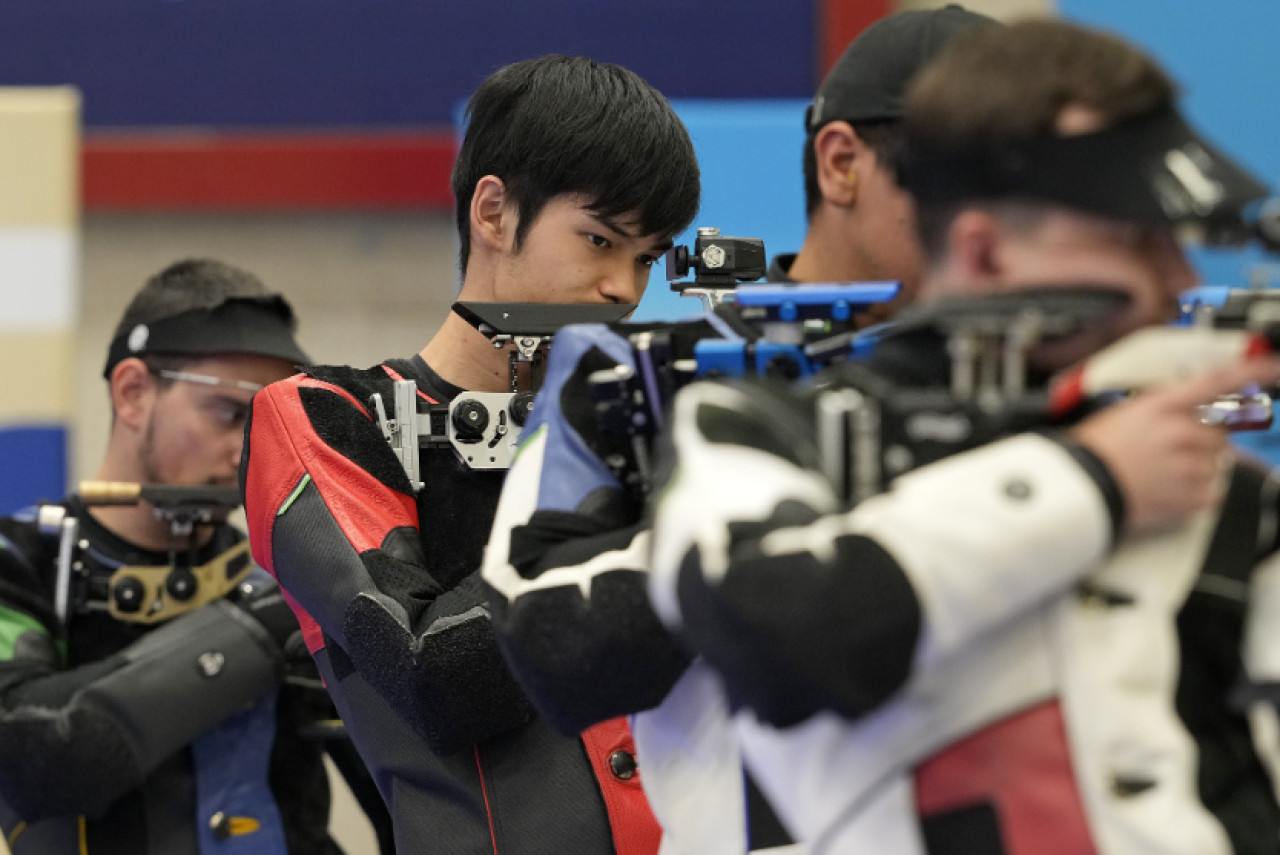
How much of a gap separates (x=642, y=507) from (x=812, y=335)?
0.18m

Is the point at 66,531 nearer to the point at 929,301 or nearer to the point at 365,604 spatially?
the point at 365,604

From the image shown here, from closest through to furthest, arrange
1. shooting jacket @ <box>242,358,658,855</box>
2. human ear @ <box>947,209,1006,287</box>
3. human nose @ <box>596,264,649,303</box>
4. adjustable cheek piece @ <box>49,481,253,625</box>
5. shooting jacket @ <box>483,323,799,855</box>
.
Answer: human ear @ <box>947,209,1006,287</box> → shooting jacket @ <box>483,323,799,855</box> → shooting jacket @ <box>242,358,658,855</box> → human nose @ <box>596,264,649,303</box> → adjustable cheek piece @ <box>49,481,253,625</box>

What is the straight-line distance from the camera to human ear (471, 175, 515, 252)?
1640 millimetres

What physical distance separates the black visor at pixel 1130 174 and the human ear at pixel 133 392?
5.80 feet

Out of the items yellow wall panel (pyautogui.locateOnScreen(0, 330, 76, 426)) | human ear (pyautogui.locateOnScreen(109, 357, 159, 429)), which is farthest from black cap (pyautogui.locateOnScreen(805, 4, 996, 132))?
yellow wall panel (pyautogui.locateOnScreen(0, 330, 76, 426))

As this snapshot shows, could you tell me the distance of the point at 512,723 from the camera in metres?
1.41

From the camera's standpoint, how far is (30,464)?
10.9ft

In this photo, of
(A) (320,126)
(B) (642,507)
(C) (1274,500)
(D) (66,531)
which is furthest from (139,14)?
(C) (1274,500)

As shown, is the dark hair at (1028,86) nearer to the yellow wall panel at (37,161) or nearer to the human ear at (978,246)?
the human ear at (978,246)

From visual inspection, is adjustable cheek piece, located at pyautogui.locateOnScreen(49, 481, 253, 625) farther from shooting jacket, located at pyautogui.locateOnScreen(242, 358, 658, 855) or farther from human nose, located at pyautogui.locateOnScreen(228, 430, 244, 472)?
shooting jacket, located at pyautogui.locateOnScreen(242, 358, 658, 855)

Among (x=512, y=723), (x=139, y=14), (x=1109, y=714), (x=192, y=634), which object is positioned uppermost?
(x=139, y=14)

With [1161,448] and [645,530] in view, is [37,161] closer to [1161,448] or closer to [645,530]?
[645,530]

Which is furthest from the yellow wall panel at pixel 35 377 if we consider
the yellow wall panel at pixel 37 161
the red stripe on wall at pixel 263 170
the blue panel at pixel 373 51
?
the blue panel at pixel 373 51

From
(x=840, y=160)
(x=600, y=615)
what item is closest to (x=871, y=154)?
(x=840, y=160)
